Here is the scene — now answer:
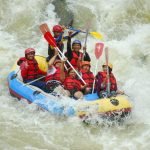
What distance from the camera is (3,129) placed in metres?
6.99

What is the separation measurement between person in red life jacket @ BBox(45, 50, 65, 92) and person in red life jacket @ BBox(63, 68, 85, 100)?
142 mm

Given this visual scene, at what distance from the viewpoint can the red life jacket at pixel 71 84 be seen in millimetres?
7389

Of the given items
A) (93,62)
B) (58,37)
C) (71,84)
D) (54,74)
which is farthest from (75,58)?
(93,62)

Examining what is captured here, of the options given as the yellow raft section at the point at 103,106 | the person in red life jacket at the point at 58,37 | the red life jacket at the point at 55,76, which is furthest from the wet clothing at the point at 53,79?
the yellow raft section at the point at 103,106

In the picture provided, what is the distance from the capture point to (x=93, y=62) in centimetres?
964

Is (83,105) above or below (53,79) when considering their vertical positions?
below

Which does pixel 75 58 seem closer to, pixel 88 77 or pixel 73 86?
pixel 88 77

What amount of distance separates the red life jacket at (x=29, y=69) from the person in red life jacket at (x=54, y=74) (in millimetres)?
231

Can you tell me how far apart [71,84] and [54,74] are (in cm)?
43

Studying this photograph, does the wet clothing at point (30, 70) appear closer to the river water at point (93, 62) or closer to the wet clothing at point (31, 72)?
the wet clothing at point (31, 72)

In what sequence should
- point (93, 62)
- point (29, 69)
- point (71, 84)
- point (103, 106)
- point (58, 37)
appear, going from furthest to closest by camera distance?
point (93, 62), point (58, 37), point (29, 69), point (71, 84), point (103, 106)

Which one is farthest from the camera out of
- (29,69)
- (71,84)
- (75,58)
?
(75,58)

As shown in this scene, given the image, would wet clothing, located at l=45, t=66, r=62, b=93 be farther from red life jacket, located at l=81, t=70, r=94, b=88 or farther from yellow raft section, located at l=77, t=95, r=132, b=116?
yellow raft section, located at l=77, t=95, r=132, b=116

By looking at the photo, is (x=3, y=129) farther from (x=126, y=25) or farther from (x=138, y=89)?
(x=126, y=25)
